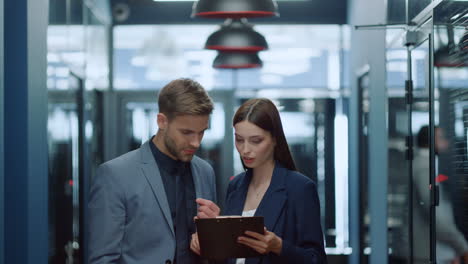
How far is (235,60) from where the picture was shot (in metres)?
6.61

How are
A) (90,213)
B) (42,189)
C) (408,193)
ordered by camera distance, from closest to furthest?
(90,213) → (42,189) → (408,193)

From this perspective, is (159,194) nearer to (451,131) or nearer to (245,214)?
(245,214)

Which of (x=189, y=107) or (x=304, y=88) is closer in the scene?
(x=189, y=107)

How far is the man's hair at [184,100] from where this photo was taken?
2676mm

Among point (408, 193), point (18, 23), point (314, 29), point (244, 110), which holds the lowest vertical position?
point (408, 193)

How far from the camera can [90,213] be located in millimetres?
2592

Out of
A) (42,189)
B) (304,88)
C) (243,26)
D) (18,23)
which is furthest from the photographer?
(304,88)

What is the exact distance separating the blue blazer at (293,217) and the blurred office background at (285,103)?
0.81 m

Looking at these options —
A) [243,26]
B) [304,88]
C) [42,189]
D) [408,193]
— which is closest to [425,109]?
[408,193]

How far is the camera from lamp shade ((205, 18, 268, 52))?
18.3 feet

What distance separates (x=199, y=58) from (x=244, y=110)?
628 centimetres

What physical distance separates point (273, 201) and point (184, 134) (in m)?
0.39

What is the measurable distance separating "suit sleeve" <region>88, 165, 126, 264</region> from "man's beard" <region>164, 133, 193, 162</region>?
0.23 metres

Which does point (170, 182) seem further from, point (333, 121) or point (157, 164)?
point (333, 121)
